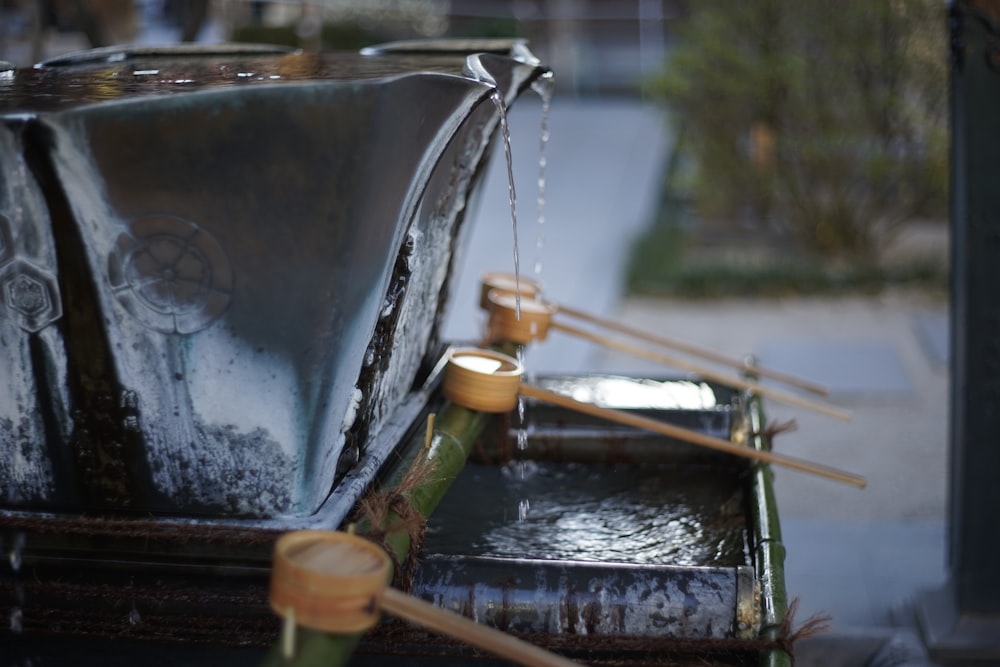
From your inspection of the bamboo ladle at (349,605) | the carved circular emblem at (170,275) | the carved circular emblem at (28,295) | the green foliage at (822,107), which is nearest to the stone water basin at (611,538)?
the bamboo ladle at (349,605)

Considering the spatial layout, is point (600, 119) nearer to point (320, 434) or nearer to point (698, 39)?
point (698, 39)

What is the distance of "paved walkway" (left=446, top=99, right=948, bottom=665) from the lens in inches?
142

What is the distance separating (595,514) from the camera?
254 cm

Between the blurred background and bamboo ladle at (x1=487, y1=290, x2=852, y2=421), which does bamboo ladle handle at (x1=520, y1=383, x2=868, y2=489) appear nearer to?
bamboo ladle at (x1=487, y1=290, x2=852, y2=421)

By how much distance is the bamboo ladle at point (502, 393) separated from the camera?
229cm

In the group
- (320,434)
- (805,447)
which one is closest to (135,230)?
(320,434)

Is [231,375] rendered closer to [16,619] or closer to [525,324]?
[16,619]

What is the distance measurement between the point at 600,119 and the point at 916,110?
4.94 metres

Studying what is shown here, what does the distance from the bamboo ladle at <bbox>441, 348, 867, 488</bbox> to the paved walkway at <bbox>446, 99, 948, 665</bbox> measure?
0.75 m

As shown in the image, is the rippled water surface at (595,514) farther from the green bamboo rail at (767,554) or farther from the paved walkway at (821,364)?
the paved walkway at (821,364)

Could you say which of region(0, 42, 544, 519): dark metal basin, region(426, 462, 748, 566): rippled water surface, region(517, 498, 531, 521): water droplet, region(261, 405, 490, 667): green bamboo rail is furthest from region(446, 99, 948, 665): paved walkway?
region(0, 42, 544, 519): dark metal basin

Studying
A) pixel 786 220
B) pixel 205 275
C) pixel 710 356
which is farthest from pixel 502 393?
pixel 786 220

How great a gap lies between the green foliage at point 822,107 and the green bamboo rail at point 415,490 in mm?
5603

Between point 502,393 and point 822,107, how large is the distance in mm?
5743
